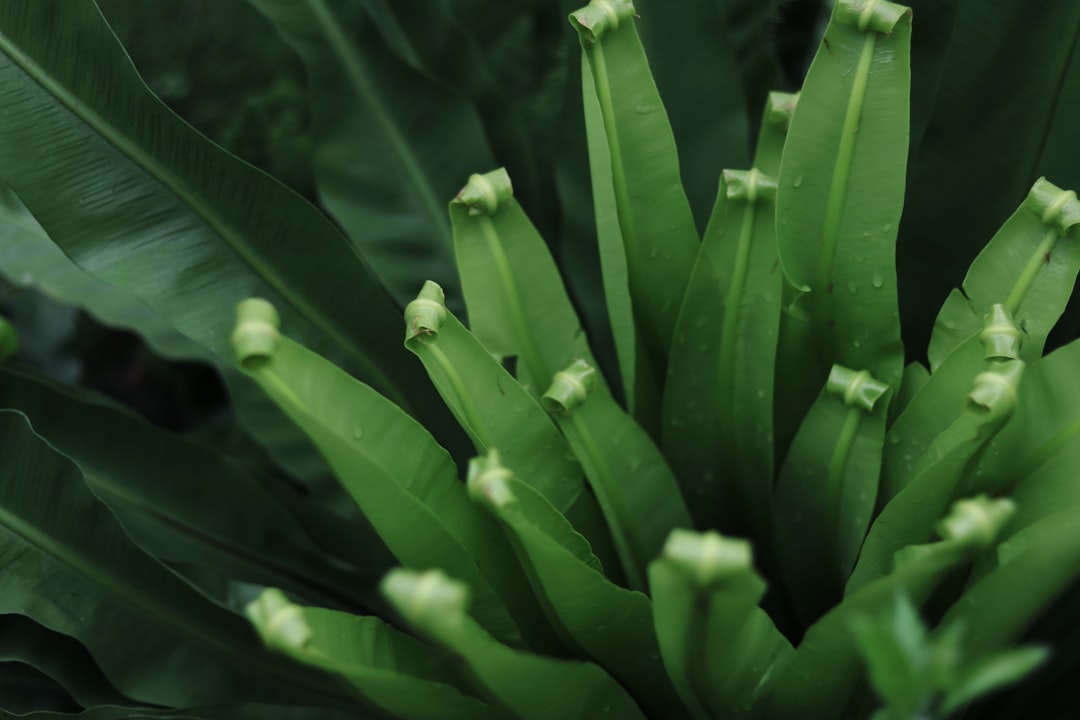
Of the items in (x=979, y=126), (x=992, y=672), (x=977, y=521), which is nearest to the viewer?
(x=992, y=672)

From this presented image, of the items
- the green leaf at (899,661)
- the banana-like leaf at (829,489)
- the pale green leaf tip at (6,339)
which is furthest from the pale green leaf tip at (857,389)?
the pale green leaf tip at (6,339)

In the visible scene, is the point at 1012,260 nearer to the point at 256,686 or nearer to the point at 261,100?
the point at 256,686

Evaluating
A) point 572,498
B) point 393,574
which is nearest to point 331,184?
point 572,498

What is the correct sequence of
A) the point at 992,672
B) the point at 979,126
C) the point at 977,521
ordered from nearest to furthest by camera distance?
1. the point at 992,672
2. the point at 977,521
3. the point at 979,126

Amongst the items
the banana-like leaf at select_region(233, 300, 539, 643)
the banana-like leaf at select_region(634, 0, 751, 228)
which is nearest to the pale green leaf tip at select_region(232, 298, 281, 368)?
the banana-like leaf at select_region(233, 300, 539, 643)

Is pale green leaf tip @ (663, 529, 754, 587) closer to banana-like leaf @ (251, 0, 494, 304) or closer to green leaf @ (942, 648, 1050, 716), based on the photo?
green leaf @ (942, 648, 1050, 716)

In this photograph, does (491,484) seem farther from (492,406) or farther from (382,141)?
(382,141)

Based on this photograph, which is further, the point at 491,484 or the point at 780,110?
the point at 780,110

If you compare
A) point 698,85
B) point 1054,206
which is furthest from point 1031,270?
point 698,85
